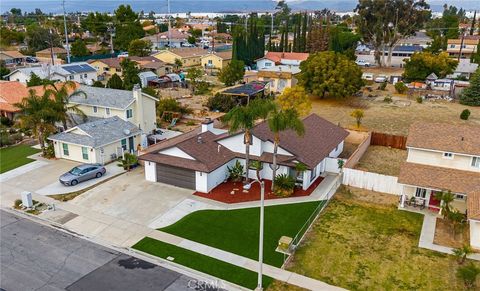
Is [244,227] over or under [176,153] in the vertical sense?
under

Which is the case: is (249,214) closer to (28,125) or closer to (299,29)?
(28,125)

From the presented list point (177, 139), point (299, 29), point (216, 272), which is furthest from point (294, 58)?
point (216, 272)

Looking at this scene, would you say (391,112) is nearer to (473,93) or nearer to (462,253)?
(473,93)

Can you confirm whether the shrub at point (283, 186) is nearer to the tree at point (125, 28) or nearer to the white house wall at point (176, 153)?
the white house wall at point (176, 153)

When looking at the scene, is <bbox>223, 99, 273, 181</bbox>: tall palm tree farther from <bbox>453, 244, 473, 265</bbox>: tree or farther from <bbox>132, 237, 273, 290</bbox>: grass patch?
<bbox>453, 244, 473, 265</bbox>: tree

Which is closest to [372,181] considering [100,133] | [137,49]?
[100,133]
